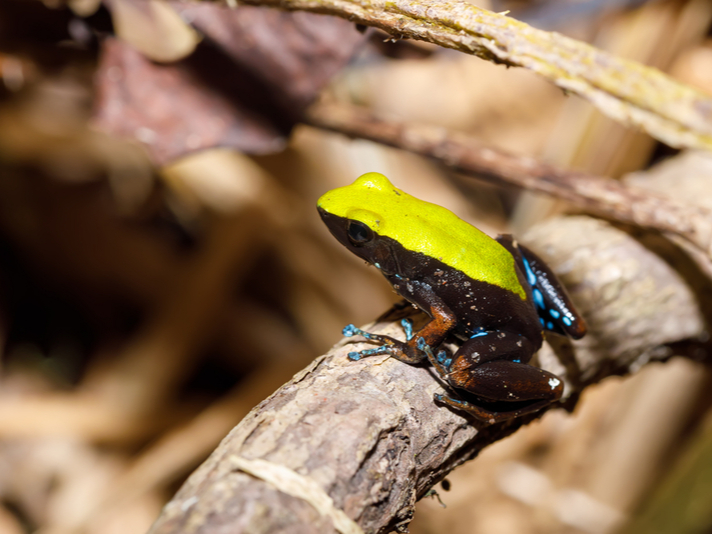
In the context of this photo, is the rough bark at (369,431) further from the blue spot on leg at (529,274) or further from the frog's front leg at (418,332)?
the blue spot on leg at (529,274)

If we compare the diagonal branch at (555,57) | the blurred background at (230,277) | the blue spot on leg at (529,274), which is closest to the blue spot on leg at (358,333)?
the blue spot on leg at (529,274)

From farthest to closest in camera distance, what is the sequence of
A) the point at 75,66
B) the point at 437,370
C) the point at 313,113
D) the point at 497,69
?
the point at 497,69, the point at 75,66, the point at 313,113, the point at 437,370

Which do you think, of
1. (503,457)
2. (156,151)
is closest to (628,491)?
(503,457)

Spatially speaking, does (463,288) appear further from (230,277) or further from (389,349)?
(230,277)

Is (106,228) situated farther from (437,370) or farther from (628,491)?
(628,491)

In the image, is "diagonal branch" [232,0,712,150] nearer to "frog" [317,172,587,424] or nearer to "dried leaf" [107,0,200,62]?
"frog" [317,172,587,424]

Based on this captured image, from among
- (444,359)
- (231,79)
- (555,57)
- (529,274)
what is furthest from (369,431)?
(231,79)

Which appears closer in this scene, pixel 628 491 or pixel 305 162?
pixel 305 162

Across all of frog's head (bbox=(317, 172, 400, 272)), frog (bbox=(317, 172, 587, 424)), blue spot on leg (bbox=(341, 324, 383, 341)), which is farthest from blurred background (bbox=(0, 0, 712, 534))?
blue spot on leg (bbox=(341, 324, 383, 341))
